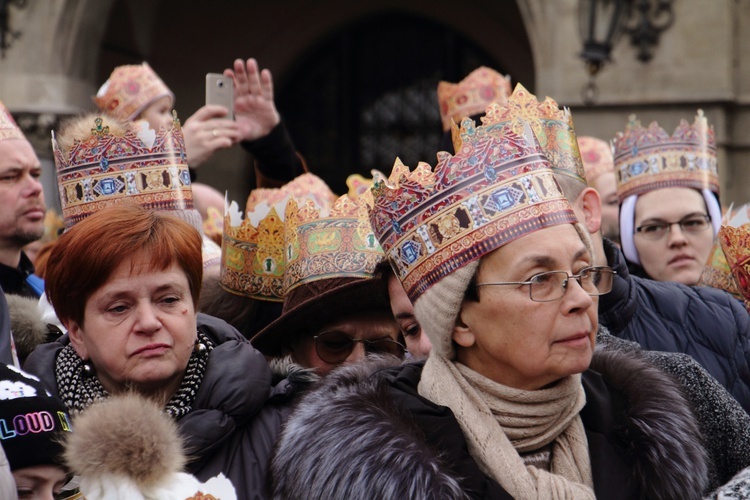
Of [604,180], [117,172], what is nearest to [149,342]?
[117,172]

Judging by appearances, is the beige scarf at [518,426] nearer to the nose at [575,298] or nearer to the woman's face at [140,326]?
the nose at [575,298]

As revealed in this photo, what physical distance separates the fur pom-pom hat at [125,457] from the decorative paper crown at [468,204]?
64cm

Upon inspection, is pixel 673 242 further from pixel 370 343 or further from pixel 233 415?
pixel 233 415

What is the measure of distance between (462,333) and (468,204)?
278mm

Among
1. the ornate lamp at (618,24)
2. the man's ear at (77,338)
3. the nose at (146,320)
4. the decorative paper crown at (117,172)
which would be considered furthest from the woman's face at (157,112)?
the ornate lamp at (618,24)

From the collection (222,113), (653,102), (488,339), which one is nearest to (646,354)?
(488,339)

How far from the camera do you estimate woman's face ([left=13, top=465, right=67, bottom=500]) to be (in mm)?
2420

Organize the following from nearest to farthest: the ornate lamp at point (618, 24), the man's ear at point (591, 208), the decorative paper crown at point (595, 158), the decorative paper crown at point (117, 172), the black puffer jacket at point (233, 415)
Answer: the black puffer jacket at point (233, 415) < the man's ear at point (591, 208) < the decorative paper crown at point (117, 172) < the decorative paper crown at point (595, 158) < the ornate lamp at point (618, 24)

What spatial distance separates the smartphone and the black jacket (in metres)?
2.22

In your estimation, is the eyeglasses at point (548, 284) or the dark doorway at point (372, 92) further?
the dark doorway at point (372, 92)

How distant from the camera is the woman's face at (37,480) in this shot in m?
2.42

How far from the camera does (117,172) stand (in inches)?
157

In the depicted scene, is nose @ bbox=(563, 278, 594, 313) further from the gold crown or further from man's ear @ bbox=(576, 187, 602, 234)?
the gold crown

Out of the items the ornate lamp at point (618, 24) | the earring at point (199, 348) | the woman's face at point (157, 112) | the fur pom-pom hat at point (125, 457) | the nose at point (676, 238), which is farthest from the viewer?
the ornate lamp at point (618, 24)
